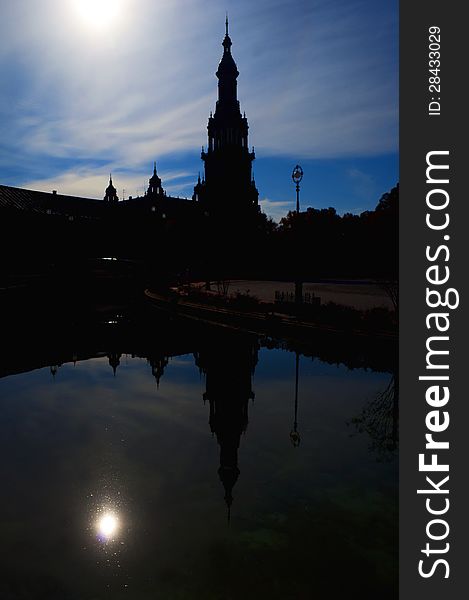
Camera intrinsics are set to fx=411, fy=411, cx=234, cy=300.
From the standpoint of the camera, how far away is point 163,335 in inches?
1017

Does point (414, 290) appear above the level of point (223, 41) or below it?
below

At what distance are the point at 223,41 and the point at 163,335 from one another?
9496 cm

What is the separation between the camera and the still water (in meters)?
5.95

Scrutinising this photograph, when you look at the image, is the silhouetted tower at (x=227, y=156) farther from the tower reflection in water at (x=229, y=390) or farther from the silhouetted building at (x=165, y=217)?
the tower reflection in water at (x=229, y=390)

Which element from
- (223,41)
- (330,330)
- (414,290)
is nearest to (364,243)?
(330,330)

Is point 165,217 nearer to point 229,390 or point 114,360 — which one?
point 114,360

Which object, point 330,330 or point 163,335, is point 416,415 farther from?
point 163,335

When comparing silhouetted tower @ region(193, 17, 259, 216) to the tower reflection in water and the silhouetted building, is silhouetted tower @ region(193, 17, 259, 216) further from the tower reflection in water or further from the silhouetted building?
the tower reflection in water

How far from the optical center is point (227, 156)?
97875 millimetres

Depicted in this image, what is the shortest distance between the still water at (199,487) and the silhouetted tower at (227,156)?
83805mm

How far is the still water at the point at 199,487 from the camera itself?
5.95 metres

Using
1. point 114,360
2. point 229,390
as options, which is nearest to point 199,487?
point 229,390

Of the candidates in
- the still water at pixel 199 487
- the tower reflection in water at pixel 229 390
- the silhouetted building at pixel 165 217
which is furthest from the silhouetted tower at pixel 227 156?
the still water at pixel 199 487

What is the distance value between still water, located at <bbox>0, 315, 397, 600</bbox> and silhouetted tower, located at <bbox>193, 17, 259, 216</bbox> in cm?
8381
